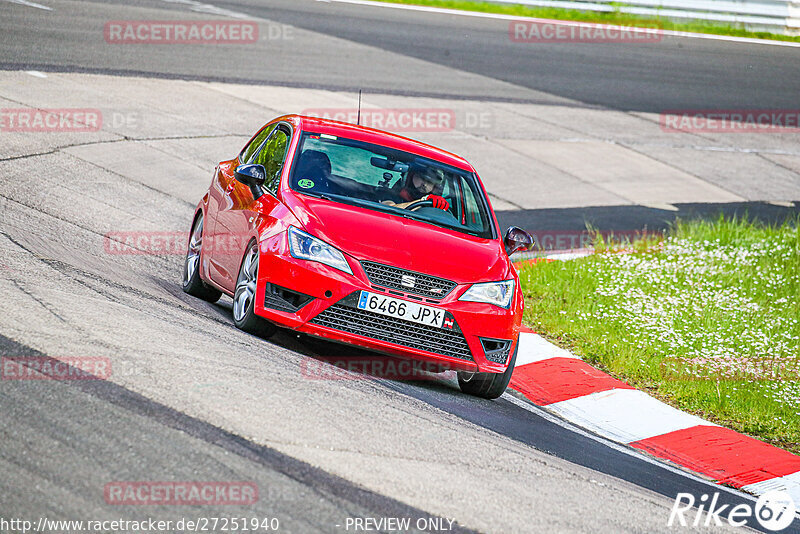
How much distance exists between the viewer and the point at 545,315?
10.0 meters

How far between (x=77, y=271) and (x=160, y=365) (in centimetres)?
234

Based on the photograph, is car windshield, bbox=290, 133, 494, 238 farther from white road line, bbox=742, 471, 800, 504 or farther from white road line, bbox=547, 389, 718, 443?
white road line, bbox=742, 471, 800, 504

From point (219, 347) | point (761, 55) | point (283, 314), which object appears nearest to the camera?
point (219, 347)

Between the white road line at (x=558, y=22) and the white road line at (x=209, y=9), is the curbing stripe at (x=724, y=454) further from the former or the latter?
the white road line at (x=558, y=22)

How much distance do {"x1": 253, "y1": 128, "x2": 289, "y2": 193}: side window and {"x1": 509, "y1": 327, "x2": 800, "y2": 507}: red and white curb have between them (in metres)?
2.51

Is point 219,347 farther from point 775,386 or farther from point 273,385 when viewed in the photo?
point 775,386

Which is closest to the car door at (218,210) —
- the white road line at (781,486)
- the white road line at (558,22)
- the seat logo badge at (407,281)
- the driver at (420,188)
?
the driver at (420,188)

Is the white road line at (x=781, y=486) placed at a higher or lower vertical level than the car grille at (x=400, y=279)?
lower

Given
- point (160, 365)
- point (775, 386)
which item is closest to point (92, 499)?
point (160, 365)

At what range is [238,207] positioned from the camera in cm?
780

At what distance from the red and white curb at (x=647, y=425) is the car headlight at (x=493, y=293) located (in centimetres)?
111

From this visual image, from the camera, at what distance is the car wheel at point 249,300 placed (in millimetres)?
7023

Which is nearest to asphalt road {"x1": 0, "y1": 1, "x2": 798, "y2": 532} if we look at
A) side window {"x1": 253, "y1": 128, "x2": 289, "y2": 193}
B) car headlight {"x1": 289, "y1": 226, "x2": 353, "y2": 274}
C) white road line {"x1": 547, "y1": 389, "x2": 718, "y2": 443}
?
white road line {"x1": 547, "y1": 389, "x2": 718, "y2": 443}

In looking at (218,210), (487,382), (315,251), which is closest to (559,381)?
(487,382)
